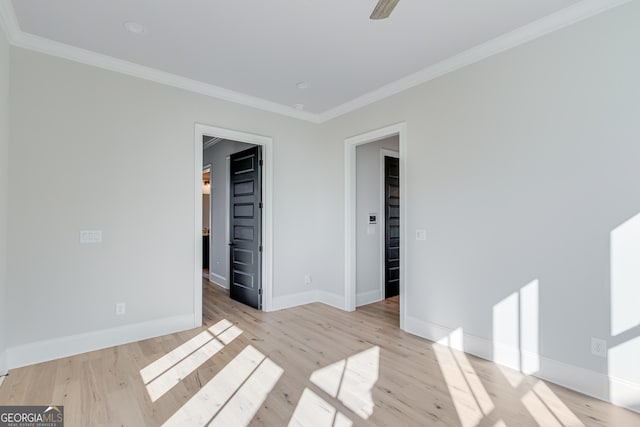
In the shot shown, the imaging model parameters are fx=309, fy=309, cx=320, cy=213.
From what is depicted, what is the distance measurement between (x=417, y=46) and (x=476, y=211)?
1.67 m

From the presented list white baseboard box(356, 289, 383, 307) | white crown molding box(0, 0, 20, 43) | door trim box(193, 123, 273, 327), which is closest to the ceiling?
white crown molding box(0, 0, 20, 43)

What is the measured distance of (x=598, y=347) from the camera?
227 cm

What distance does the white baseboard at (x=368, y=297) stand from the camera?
15.3 ft

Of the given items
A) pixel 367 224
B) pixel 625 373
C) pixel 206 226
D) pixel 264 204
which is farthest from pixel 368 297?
pixel 206 226

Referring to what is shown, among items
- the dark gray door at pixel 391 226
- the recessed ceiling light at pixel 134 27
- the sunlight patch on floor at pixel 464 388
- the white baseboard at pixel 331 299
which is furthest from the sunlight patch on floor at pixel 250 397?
the recessed ceiling light at pixel 134 27

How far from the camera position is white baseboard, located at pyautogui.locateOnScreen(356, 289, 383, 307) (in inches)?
183

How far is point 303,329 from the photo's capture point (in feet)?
12.0

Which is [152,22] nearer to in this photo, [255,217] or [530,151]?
[255,217]

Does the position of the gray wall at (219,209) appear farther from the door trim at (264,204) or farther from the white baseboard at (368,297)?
the white baseboard at (368,297)

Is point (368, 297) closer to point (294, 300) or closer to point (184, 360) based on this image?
point (294, 300)

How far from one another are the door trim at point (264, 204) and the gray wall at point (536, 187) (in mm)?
1926

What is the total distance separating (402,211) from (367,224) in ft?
3.79

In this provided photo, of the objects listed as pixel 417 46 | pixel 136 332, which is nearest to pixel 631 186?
pixel 417 46

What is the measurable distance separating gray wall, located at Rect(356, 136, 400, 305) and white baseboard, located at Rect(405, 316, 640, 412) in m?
1.46
